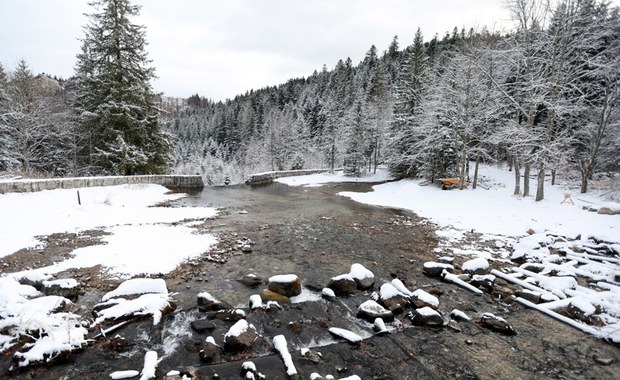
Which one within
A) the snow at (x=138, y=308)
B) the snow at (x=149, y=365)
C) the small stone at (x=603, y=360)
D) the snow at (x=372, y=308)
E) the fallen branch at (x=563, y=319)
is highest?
the snow at (x=138, y=308)

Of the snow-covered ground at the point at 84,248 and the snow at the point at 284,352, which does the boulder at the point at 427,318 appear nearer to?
the snow at the point at 284,352

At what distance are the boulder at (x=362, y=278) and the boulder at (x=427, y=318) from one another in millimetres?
1241

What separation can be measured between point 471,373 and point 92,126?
25.2 m

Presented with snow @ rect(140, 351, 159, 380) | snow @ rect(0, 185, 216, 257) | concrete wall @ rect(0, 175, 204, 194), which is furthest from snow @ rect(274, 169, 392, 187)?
snow @ rect(140, 351, 159, 380)

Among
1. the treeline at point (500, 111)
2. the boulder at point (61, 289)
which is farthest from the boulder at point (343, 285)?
the treeline at point (500, 111)

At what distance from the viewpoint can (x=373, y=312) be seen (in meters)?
5.11

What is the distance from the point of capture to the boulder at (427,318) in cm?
496

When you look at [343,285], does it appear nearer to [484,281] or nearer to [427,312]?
[427,312]

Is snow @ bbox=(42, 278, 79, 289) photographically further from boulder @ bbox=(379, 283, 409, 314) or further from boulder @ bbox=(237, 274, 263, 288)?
boulder @ bbox=(379, 283, 409, 314)

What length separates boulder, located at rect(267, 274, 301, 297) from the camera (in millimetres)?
5789

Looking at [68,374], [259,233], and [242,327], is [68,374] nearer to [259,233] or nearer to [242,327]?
[242,327]

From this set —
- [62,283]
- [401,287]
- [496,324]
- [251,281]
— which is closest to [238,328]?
[251,281]

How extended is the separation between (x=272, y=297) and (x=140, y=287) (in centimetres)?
254

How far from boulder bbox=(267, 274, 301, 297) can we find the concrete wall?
13107mm
